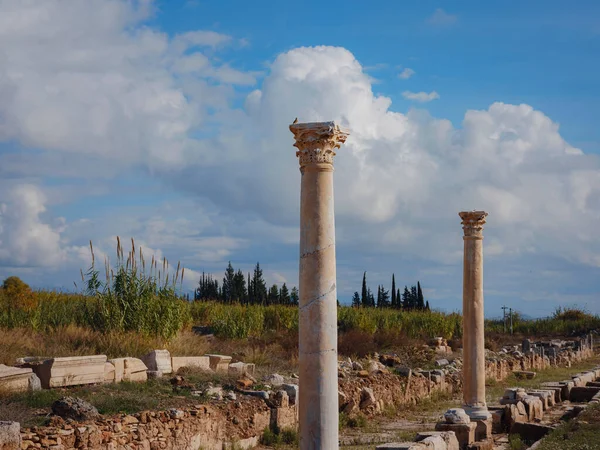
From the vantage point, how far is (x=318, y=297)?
25.9 feet

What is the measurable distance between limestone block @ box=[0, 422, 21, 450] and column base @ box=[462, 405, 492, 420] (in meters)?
8.27

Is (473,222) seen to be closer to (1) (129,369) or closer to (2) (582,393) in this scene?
(1) (129,369)

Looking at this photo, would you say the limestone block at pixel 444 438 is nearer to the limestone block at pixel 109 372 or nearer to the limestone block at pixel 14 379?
the limestone block at pixel 109 372

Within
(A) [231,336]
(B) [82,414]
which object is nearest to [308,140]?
(B) [82,414]

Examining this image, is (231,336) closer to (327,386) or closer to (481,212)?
(481,212)

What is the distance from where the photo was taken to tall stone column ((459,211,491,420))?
45.3 ft

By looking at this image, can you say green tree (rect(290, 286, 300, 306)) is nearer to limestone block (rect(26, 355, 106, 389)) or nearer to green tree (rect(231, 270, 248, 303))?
green tree (rect(231, 270, 248, 303))

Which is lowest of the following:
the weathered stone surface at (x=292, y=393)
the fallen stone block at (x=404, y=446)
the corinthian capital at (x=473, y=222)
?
the fallen stone block at (x=404, y=446)

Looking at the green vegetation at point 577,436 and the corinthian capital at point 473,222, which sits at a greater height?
the corinthian capital at point 473,222

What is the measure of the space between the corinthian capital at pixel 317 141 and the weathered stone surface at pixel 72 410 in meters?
4.01

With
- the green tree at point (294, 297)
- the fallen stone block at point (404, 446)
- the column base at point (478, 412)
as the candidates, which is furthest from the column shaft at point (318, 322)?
the green tree at point (294, 297)

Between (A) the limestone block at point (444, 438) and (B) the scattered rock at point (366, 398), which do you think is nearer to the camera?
(A) the limestone block at point (444, 438)

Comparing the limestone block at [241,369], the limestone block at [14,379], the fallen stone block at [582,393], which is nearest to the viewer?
the limestone block at [14,379]

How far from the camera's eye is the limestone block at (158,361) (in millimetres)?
12555
